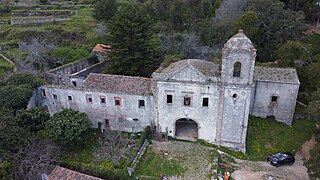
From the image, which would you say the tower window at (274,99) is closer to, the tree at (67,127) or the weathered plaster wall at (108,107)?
the weathered plaster wall at (108,107)

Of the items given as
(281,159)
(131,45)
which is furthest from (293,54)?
(131,45)

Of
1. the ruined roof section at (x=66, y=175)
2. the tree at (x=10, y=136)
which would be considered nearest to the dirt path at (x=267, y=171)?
the ruined roof section at (x=66, y=175)

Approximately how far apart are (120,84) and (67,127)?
720 centimetres

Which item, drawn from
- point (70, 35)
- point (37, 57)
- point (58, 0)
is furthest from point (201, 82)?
point (58, 0)

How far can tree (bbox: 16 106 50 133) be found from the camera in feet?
95.6

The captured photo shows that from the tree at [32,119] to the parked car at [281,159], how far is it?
2299 centimetres

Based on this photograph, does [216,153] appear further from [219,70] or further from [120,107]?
[120,107]

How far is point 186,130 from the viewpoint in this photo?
108 feet

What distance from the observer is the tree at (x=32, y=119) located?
2914 centimetres

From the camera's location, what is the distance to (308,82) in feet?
122

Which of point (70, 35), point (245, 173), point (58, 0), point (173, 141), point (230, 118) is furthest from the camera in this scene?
point (58, 0)

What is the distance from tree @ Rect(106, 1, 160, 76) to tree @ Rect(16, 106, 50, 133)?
14.2 m

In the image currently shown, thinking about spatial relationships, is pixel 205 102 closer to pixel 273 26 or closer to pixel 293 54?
pixel 293 54

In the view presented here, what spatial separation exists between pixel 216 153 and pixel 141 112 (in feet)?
29.3
